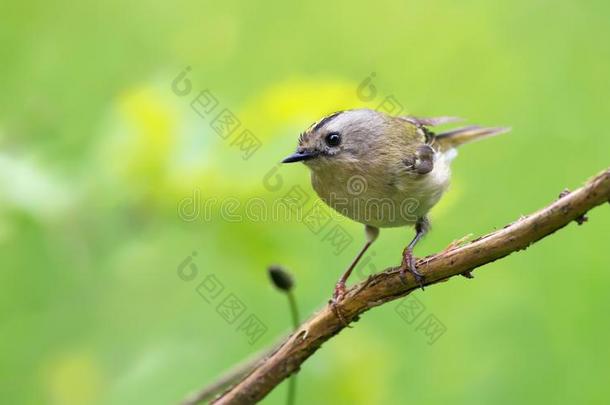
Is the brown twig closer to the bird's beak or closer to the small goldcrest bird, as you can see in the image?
the small goldcrest bird

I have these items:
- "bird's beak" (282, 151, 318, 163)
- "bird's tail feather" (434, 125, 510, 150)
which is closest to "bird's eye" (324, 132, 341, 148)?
"bird's beak" (282, 151, 318, 163)

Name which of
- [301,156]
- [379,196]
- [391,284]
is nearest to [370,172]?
[379,196]

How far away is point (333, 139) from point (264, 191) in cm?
111

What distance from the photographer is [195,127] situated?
2.49 metres

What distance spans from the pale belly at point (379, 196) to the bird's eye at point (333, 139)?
5.6 inches

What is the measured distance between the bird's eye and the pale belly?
0.14m

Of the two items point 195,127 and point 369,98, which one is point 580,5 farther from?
point 195,127

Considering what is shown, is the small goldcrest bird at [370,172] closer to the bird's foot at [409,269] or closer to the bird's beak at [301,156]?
the bird's beak at [301,156]

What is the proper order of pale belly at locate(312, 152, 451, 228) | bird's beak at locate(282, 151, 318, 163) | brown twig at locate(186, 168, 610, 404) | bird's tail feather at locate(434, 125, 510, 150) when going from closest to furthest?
brown twig at locate(186, 168, 610, 404) → bird's beak at locate(282, 151, 318, 163) → pale belly at locate(312, 152, 451, 228) → bird's tail feather at locate(434, 125, 510, 150)

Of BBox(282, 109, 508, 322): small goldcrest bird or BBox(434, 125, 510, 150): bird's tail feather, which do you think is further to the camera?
BBox(434, 125, 510, 150): bird's tail feather

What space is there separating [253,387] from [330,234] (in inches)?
61.0

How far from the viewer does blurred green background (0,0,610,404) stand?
246cm

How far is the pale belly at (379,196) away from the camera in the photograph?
130 inches

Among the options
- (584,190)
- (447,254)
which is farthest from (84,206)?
(584,190)
